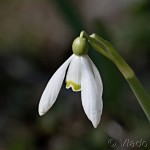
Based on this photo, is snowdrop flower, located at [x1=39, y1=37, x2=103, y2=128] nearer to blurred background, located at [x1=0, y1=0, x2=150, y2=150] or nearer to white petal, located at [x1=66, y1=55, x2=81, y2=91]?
white petal, located at [x1=66, y1=55, x2=81, y2=91]

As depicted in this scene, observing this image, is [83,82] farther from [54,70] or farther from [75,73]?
[54,70]

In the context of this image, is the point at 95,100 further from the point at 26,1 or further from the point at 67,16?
the point at 26,1

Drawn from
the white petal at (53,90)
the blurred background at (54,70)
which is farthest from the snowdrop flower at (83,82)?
the blurred background at (54,70)

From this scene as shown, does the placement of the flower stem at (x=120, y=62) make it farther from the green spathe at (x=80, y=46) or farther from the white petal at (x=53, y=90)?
the white petal at (x=53, y=90)

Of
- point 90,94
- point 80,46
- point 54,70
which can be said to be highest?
point 80,46

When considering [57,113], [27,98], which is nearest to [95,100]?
[57,113]

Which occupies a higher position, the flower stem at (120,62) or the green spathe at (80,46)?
the green spathe at (80,46)

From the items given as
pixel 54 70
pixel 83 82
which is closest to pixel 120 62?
pixel 83 82

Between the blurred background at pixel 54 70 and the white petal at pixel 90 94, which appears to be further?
the blurred background at pixel 54 70
